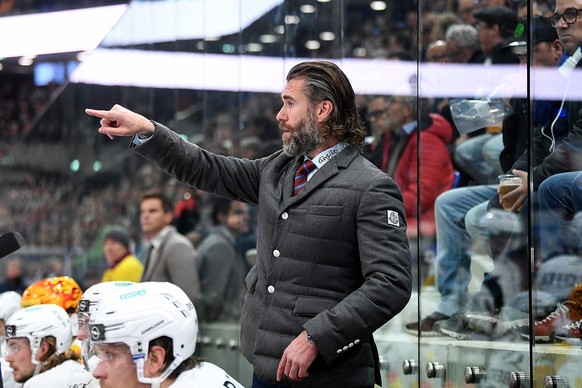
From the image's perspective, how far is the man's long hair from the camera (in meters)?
3.58

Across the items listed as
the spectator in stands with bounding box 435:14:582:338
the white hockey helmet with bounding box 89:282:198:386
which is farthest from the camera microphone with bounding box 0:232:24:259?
the spectator in stands with bounding box 435:14:582:338

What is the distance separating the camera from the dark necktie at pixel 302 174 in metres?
3.60

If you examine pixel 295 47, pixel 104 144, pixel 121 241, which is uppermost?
pixel 295 47

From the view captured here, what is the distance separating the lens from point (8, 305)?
19.1ft

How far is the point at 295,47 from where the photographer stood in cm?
659

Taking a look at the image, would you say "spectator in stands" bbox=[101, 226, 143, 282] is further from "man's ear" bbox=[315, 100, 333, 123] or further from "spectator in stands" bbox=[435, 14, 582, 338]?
"man's ear" bbox=[315, 100, 333, 123]

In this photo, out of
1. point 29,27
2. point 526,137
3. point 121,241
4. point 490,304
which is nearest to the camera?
point 526,137

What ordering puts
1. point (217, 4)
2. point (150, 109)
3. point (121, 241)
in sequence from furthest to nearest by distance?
point (150, 109) < point (121, 241) < point (217, 4)

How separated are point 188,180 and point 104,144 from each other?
7.21 m

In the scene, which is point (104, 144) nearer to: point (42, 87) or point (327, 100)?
point (42, 87)

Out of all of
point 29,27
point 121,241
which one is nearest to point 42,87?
point 29,27

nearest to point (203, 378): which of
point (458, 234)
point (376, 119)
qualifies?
point (458, 234)

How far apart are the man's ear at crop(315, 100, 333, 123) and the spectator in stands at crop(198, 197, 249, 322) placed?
3841mm

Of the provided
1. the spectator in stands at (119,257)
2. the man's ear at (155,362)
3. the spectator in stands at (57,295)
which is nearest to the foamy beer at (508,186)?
the man's ear at (155,362)
